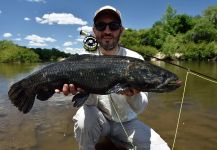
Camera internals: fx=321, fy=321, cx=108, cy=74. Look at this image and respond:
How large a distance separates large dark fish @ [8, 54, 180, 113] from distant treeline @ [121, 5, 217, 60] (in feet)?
126

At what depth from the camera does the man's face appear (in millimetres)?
4941

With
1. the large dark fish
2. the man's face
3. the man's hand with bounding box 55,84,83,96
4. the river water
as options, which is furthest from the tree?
the man's hand with bounding box 55,84,83,96

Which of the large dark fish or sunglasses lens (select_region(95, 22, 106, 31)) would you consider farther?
sunglasses lens (select_region(95, 22, 106, 31))

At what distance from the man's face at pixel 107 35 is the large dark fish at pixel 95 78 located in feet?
2.50

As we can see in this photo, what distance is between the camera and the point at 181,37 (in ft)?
228

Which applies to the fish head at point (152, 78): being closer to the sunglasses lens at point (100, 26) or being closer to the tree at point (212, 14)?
the sunglasses lens at point (100, 26)

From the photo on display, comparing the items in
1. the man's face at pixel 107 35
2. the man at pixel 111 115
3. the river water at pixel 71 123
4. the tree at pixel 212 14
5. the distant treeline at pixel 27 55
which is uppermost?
the tree at pixel 212 14

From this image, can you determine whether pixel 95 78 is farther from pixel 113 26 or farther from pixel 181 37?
pixel 181 37

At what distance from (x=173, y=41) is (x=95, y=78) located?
218ft

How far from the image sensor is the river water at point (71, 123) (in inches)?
228

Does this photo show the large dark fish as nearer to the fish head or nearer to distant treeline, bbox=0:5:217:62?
the fish head

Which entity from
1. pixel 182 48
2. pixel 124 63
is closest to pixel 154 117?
pixel 124 63

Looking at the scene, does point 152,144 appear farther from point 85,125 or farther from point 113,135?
point 85,125

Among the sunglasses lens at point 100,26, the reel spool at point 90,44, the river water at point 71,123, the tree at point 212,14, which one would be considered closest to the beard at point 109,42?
the sunglasses lens at point 100,26
